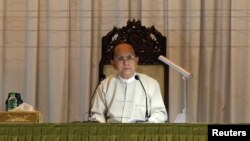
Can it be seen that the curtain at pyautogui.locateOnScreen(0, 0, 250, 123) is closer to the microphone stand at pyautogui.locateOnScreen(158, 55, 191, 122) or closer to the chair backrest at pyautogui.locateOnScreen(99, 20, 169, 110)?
the microphone stand at pyautogui.locateOnScreen(158, 55, 191, 122)

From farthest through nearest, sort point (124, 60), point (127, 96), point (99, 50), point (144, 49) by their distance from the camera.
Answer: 1. point (99, 50)
2. point (144, 49)
3. point (127, 96)
4. point (124, 60)

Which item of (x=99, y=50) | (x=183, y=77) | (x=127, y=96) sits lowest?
(x=127, y=96)

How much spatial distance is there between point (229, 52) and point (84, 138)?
9.08 ft

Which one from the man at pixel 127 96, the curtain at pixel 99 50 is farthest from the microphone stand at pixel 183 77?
the curtain at pixel 99 50

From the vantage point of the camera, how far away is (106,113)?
4285 mm

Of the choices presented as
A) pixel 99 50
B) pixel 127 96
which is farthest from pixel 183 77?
pixel 99 50

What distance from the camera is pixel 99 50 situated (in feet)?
18.6

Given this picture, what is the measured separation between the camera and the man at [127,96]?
4.21m

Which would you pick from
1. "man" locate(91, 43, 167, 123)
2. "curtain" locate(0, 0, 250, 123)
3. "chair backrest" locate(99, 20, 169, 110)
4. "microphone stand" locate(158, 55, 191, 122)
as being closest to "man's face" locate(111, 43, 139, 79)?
"man" locate(91, 43, 167, 123)

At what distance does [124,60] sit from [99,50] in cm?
145

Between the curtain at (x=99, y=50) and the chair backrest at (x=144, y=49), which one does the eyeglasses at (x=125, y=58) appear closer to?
the chair backrest at (x=144, y=49)

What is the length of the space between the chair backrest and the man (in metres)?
0.28

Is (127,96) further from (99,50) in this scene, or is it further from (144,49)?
(99,50)

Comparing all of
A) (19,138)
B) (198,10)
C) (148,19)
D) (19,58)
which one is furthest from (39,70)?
(19,138)
